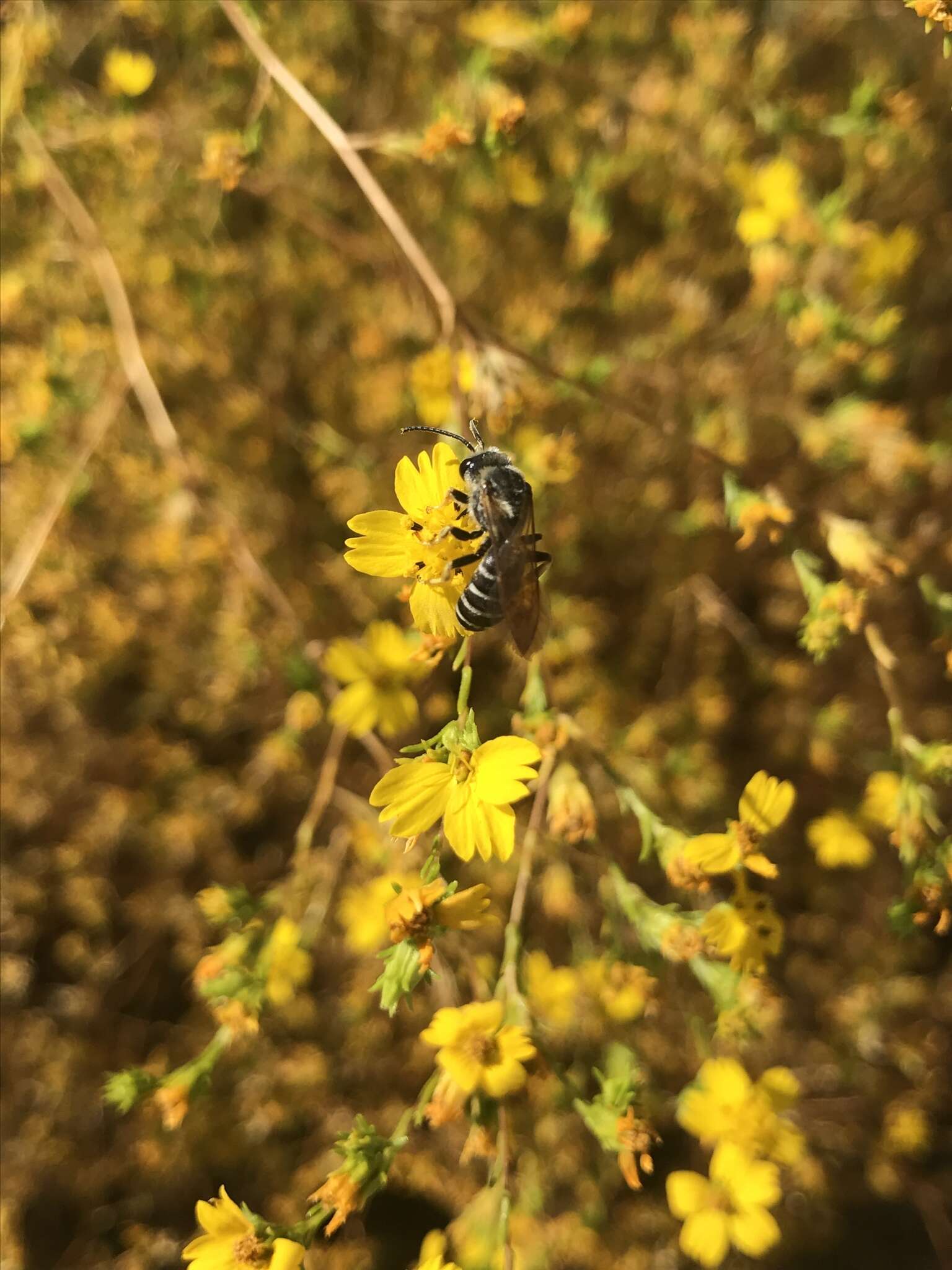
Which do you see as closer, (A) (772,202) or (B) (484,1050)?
(B) (484,1050)

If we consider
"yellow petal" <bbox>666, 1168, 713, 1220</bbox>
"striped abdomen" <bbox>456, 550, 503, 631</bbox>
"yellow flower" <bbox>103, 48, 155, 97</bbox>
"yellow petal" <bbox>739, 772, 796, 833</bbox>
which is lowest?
"yellow petal" <bbox>666, 1168, 713, 1220</bbox>

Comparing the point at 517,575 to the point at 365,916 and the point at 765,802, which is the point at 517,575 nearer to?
the point at 765,802

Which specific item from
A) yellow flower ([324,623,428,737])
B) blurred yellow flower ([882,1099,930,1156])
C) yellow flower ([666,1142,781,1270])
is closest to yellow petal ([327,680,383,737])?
yellow flower ([324,623,428,737])

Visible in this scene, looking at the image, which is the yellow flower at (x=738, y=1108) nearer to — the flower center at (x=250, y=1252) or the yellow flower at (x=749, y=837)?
the yellow flower at (x=749, y=837)

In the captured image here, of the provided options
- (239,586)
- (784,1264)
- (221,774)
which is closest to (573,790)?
(239,586)

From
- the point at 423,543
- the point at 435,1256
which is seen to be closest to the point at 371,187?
the point at 423,543

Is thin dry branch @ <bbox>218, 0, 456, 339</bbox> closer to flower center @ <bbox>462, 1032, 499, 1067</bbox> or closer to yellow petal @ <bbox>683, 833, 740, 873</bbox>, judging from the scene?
yellow petal @ <bbox>683, 833, 740, 873</bbox>
